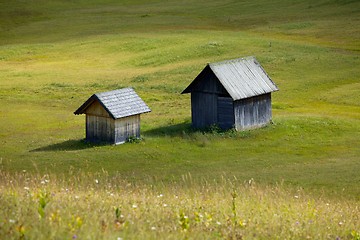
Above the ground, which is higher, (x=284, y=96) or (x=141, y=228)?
(x=141, y=228)

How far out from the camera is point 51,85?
64.1 metres

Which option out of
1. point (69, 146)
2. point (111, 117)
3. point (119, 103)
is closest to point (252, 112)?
point (119, 103)

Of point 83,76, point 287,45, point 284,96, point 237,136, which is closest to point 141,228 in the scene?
point 237,136

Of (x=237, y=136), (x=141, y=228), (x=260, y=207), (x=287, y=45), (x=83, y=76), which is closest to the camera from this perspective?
(x=141, y=228)

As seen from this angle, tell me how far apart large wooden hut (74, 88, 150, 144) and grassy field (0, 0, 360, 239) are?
2.94ft

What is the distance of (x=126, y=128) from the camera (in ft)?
139

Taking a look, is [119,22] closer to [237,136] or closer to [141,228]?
[237,136]

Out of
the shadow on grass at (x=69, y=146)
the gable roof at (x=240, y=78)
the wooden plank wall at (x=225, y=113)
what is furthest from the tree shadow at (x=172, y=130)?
the shadow on grass at (x=69, y=146)

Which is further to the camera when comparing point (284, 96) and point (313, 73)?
point (313, 73)

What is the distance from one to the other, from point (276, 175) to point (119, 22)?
6546 centimetres

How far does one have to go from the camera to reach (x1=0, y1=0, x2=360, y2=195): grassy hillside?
37.7 metres

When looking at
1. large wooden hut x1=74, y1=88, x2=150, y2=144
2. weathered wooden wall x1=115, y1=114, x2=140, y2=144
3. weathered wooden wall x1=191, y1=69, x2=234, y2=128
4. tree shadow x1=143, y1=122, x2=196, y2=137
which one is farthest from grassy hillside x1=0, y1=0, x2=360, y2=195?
weathered wooden wall x1=191, y1=69, x2=234, y2=128

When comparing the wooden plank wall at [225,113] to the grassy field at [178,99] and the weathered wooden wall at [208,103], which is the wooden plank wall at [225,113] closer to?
the weathered wooden wall at [208,103]

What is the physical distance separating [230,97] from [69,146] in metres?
9.23
